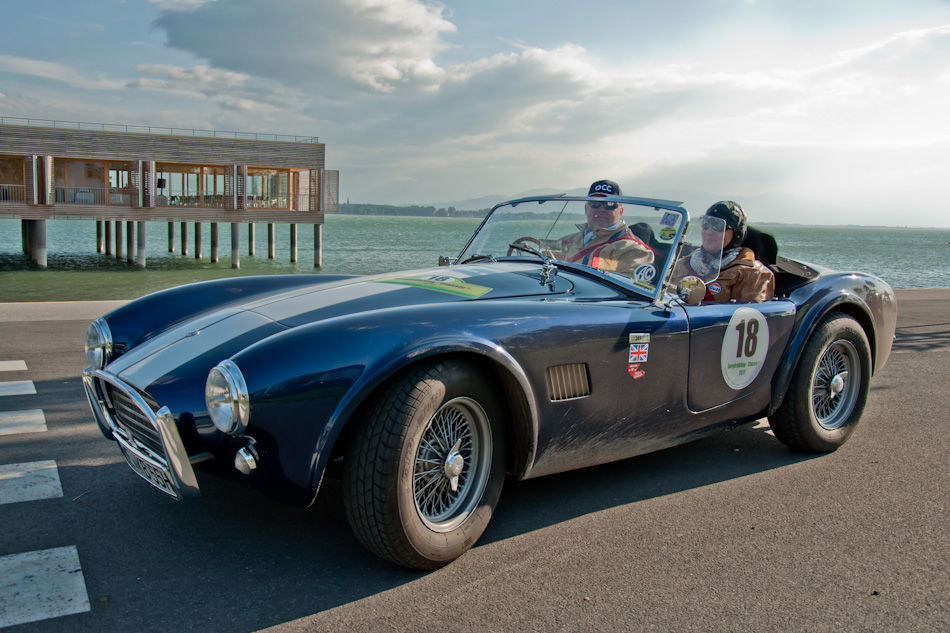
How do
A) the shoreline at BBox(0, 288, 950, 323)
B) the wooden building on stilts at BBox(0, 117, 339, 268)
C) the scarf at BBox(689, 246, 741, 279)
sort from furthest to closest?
the wooden building on stilts at BBox(0, 117, 339, 268), the shoreline at BBox(0, 288, 950, 323), the scarf at BBox(689, 246, 741, 279)

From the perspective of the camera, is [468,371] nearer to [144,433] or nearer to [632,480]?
[144,433]

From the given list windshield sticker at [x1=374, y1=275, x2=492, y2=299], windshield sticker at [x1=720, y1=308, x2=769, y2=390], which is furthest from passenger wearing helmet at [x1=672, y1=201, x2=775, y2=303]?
windshield sticker at [x1=374, y1=275, x2=492, y2=299]

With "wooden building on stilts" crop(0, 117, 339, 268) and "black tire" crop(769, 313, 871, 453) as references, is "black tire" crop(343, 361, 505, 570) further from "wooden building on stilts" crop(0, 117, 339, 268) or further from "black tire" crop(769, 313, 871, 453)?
"wooden building on stilts" crop(0, 117, 339, 268)

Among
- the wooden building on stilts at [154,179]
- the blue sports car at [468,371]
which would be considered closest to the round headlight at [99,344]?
the blue sports car at [468,371]

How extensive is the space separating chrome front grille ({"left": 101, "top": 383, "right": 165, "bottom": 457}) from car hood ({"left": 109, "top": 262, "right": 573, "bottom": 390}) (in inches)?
3.0

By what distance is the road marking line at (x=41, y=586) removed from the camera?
2.34 meters

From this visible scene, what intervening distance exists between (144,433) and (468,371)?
1.29 meters

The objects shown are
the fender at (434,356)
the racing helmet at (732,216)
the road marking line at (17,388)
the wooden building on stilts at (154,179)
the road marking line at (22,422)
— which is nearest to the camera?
the fender at (434,356)

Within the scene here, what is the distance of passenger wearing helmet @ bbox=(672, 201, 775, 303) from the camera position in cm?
400

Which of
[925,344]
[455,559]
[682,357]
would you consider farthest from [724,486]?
[925,344]

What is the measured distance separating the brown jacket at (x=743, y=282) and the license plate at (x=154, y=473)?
301 centimetres

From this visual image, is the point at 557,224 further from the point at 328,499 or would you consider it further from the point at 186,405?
the point at 186,405

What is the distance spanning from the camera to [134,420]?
2836 mm

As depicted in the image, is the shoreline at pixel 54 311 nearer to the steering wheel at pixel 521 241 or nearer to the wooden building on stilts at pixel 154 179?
the steering wheel at pixel 521 241
